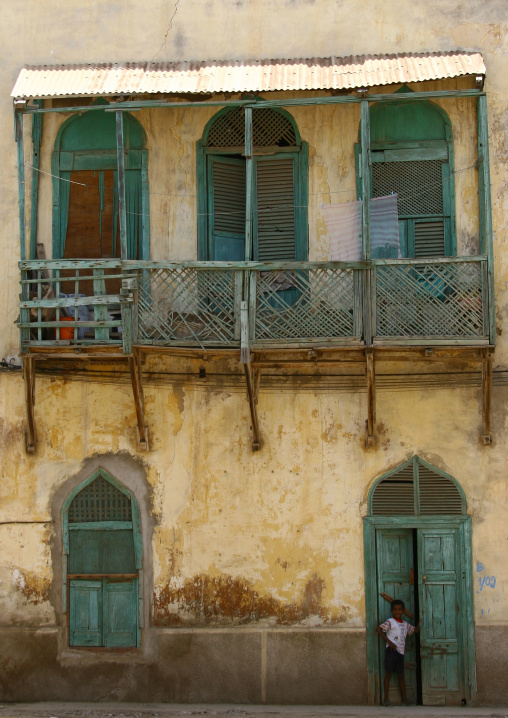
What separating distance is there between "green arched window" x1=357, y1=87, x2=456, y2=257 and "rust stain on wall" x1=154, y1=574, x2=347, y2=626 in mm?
4089

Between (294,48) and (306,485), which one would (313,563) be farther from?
(294,48)

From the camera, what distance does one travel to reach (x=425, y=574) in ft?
32.0

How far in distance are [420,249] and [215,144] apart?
106 inches

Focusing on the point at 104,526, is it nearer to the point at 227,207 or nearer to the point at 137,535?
the point at 137,535

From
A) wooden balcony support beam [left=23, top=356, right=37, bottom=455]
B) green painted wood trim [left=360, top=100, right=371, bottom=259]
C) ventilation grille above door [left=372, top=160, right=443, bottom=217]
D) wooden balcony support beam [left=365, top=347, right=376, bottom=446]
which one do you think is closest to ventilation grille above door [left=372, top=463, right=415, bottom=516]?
wooden balcony support beam [left=365, top=347, right=376, bottom=446]

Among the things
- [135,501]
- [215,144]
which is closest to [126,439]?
[135,501]

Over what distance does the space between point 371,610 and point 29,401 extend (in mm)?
4413

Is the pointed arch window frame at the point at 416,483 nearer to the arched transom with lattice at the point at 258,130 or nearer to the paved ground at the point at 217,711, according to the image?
the paved ground at the point at 217,711

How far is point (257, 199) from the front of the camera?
10523mm

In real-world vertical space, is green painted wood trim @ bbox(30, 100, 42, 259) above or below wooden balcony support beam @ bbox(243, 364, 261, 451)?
above

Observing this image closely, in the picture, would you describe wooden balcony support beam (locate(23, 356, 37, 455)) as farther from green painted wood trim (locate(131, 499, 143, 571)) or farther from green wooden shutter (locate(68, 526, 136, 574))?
green painted wood trim (locate(131, 499, 143, 571))

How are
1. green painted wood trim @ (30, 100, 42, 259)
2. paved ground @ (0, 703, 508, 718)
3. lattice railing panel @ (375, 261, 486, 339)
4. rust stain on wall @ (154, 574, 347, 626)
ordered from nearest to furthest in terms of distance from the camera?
1. paved ground @ (0, 703, 508, 718)
2. lattice railing panel @ (375, 261, 486, 339)
3. rust stain on wall @ (154, 574, 347, 626)
4. green painted wood trim @ (30, 100, 42, 259)

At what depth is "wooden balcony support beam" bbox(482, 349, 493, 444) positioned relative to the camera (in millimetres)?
9648

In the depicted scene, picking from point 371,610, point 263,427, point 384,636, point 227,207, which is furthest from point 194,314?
point 384,636
